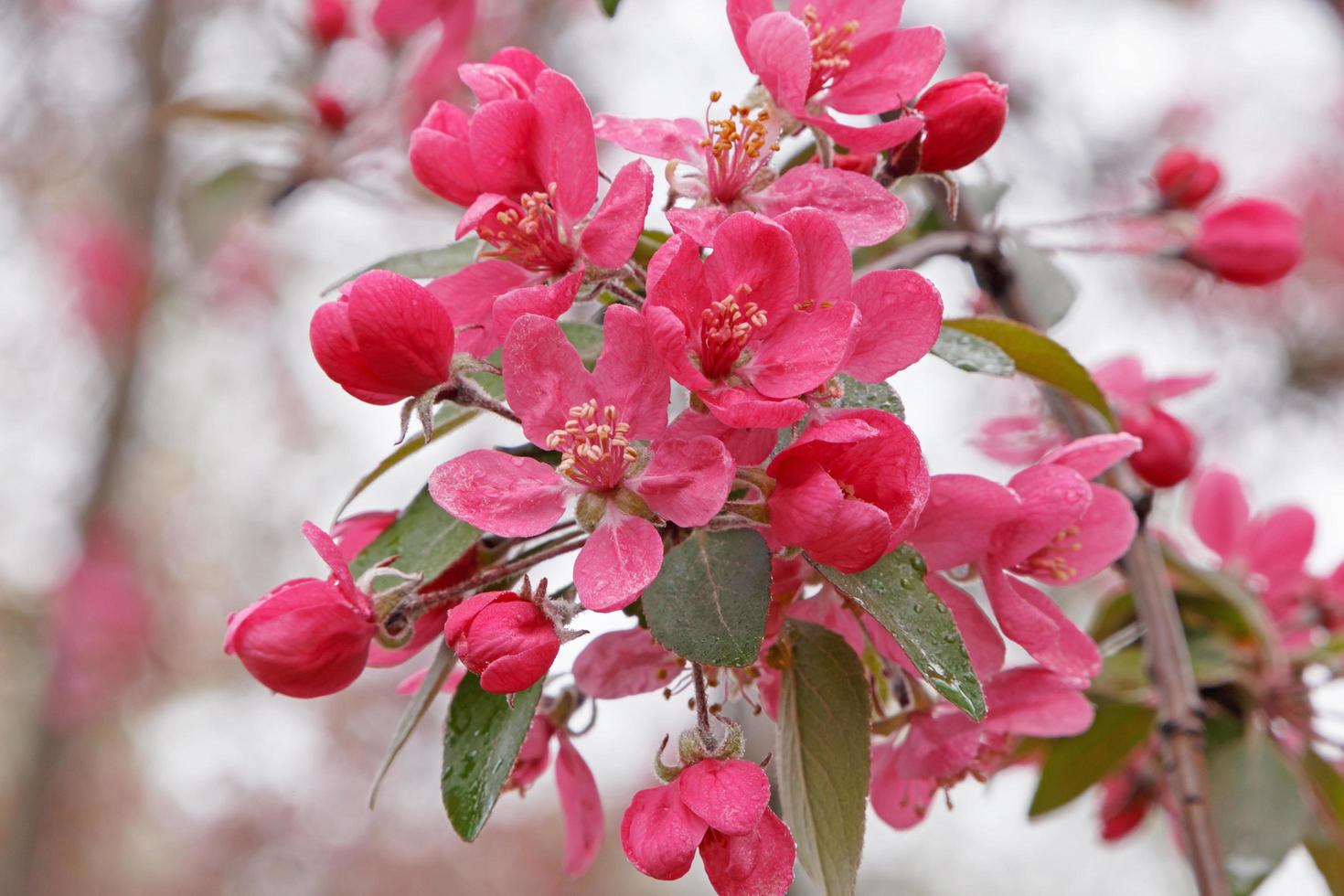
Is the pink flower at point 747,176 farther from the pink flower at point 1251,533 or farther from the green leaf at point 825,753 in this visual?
the pink flower at point 1251,533

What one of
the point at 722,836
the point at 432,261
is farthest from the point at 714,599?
the point at 432,261

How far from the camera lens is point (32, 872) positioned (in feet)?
14.3

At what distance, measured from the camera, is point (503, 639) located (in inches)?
33.0

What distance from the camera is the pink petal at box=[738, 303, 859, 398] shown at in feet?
2.85

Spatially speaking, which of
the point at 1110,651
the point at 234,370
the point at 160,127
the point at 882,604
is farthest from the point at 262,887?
the point at 882,604

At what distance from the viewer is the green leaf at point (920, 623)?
840 millimetres

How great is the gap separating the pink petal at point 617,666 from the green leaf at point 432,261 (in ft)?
1.36

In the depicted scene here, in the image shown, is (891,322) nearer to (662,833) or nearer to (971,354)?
(971,354)

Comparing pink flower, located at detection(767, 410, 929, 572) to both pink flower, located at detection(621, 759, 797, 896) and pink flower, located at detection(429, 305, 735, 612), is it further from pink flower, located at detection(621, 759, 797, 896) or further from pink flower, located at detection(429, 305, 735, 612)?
pink flower, located at detection(621, 759, 797, 896)

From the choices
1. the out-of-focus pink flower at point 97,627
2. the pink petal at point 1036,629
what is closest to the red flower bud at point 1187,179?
the pink petal at point 1036,629

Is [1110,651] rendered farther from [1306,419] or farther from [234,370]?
[234,370]

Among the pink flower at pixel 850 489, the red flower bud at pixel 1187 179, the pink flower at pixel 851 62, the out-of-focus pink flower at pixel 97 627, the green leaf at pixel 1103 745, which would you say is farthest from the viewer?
the out-of-focus pink flower at pixel 97 627

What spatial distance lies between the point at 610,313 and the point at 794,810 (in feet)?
1.42

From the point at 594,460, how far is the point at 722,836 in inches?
12.2
